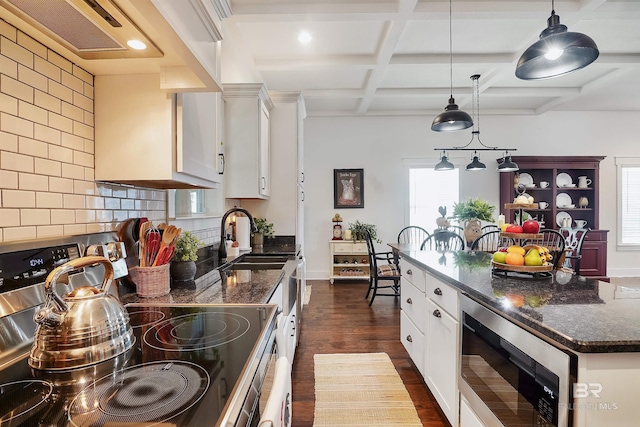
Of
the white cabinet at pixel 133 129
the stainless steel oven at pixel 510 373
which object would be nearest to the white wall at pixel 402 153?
the stainless steel oven at pixel 510 373

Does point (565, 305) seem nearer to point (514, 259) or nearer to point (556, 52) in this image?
point (514, 259)

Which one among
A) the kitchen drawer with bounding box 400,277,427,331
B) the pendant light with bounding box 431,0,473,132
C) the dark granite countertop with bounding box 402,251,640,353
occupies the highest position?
the pendant light with bounding box 431,0,473,132

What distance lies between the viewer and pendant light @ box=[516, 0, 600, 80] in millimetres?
1475

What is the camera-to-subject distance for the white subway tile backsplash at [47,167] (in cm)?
102

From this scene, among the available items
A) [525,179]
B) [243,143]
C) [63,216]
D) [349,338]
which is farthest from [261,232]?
[525,179]

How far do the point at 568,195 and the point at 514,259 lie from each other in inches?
215

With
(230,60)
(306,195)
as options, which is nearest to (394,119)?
(306,195)

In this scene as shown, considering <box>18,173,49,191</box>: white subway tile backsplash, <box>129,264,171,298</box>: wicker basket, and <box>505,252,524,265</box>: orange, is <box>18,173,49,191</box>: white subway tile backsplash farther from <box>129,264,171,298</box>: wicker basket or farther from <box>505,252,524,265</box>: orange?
<box>505,252,524,265</box>: orange

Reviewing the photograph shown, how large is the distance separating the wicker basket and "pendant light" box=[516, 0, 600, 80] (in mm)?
1993

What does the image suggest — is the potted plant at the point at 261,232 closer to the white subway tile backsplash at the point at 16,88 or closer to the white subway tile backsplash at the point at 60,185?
the white subway tile backsplash at the point at 60,185

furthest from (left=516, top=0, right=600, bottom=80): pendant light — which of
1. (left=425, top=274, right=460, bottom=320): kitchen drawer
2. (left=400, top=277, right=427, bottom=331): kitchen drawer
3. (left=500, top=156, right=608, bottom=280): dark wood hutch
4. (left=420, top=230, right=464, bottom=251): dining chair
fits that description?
(left=500, top=156, right=608, bottom=280): dark wood hutch

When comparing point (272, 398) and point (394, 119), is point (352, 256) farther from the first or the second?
point (272, 398)

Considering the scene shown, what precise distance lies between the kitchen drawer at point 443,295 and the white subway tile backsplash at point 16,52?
6.28 feet

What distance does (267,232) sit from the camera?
137 inches
